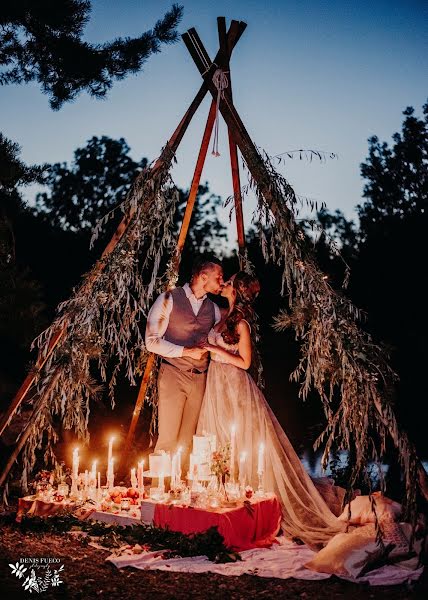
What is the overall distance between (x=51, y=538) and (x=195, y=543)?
1270 mm

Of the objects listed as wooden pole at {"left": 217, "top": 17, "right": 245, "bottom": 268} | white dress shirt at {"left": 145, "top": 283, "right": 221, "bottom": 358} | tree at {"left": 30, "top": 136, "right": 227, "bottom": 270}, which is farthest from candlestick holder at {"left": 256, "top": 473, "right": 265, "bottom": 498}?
tree at {"left": 30, "top": 136, "right": 227, "bottom": 270}

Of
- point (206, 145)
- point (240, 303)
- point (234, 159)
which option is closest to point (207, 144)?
point (206, 145)

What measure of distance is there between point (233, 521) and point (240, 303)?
2005mm

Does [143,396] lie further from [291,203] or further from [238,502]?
[291,203]

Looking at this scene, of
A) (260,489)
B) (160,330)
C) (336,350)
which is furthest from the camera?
(160,330)

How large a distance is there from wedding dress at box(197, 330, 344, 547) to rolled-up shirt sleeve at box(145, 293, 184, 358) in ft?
1.44

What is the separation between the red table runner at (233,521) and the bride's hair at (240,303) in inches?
58.8

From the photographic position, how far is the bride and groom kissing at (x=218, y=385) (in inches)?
232

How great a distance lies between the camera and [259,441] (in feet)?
19.7

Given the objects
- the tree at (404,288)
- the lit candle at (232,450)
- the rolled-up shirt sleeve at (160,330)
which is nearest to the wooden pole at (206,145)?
the rolled-up shirt sleeve at (160,330)

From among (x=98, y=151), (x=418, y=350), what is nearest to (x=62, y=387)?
(x=418, y=350)

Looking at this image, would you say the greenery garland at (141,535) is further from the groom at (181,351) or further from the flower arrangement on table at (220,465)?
the groom at (181,351)

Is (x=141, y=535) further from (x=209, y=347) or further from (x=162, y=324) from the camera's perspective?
(x=162, y=324)

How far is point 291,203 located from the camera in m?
5.55
